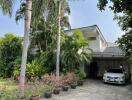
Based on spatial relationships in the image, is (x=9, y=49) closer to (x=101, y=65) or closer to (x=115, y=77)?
(x=101, y=65)

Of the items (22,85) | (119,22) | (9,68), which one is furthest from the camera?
(9,68)

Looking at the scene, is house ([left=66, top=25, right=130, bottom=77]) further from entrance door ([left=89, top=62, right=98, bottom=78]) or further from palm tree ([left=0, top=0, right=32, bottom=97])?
palm tree ([left=0, top=0, right=32, bottom=97])

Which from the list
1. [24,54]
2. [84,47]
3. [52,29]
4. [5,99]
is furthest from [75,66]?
[5,99]

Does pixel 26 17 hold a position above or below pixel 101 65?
above

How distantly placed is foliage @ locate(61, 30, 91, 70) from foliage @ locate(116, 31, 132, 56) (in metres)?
4.43

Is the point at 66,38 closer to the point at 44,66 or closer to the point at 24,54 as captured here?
the point at 44,66

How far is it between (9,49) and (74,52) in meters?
8.54

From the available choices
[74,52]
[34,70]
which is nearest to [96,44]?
[74,52]

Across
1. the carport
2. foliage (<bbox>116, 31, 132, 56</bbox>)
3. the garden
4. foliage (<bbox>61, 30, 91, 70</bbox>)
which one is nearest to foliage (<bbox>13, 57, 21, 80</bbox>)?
the garden

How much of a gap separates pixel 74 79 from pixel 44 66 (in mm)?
3808

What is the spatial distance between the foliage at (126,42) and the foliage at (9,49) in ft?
40.3

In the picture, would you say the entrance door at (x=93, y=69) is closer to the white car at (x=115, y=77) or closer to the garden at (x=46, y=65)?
the garden at (x=46, y=65)

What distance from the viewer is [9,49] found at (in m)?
26.6

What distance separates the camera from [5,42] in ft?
87.0
